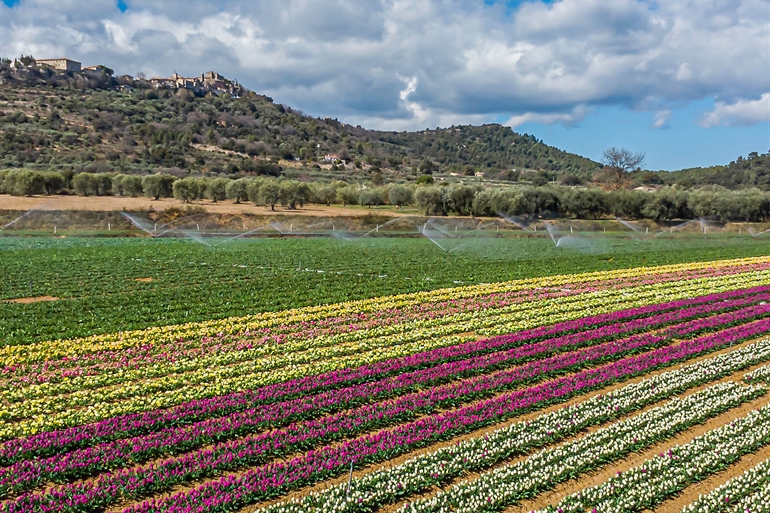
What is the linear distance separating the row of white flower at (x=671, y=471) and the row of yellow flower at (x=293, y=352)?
23.8 ft

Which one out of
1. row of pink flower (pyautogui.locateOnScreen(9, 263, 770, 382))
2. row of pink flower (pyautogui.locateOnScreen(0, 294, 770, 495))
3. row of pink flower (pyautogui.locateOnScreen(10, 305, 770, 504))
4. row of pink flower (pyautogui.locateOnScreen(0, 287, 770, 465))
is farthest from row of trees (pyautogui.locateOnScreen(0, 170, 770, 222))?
row of pink flower (pyautogui.locateOnScreen(10, 305, 770, 504))

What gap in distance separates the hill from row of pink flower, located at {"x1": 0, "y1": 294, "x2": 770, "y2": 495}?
3327 inches

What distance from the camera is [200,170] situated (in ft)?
322

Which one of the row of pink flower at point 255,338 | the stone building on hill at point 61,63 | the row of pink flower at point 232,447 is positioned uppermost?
the stone building on hill at point 61,63

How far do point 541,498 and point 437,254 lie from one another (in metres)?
30.4

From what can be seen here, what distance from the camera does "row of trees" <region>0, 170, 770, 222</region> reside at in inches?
2739

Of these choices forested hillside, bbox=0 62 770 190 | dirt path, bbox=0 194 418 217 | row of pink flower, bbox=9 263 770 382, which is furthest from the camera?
forested hillside, bbox=0 62 770 190

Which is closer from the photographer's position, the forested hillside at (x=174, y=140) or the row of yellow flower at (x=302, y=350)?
the row of yellow flower at (x=302, y=350)

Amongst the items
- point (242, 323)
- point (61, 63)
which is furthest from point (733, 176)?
point (61, 63)

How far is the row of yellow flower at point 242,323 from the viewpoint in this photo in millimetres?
13871

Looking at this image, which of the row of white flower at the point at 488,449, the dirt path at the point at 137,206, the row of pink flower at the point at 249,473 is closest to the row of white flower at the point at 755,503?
the row of white flower at the point at 488,449

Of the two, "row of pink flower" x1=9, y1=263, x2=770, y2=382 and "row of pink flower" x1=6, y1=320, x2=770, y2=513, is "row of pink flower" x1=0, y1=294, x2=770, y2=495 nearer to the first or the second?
"row of pink flower" x1=6, y1=320, x2=770, y2=513

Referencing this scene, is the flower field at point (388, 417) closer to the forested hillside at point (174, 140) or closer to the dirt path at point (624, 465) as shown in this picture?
the dirt path at point (624, 465)

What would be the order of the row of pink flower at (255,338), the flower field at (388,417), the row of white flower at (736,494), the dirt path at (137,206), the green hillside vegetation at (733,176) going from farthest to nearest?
the green hillside vegetation at (733,176), the dirt path at (137,206), the row of pink flower at (255,338), the flower field at (388,417), the row of white flower at (736,494)
